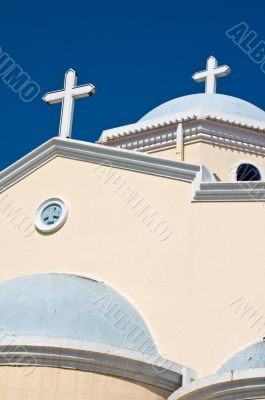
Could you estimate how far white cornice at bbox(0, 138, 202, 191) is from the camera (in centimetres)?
1362

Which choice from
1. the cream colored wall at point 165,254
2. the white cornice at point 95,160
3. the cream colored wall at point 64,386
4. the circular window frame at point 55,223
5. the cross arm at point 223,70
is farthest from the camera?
the cross arm at point 223,70

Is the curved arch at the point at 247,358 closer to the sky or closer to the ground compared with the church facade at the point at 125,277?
closer to the ground

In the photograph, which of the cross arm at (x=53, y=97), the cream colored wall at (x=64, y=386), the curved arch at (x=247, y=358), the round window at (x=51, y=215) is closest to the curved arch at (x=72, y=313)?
the cream colored wall at (x=64, y=386)

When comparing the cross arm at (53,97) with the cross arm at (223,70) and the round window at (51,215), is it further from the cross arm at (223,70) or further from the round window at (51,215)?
the cross arm at (223,70)

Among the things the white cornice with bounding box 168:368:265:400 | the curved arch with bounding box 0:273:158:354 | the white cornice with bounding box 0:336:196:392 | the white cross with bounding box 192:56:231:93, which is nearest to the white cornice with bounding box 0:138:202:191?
the curved arch with bounding box 0:273:158:354

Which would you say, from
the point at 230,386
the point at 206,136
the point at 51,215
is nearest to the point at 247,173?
the point at 206,136

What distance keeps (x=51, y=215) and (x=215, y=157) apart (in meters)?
3.78

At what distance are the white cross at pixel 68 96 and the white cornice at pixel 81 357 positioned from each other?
430 centimetres

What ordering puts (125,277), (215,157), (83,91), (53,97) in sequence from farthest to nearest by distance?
(215,157), (53,97), (83,91), (125,277)

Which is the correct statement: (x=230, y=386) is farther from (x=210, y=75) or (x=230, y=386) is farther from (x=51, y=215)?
(x=210, y=75)

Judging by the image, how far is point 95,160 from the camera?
1438 centimetres

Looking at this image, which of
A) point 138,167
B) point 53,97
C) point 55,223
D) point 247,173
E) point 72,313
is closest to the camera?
point 72,313

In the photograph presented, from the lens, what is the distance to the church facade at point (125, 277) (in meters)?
11.6

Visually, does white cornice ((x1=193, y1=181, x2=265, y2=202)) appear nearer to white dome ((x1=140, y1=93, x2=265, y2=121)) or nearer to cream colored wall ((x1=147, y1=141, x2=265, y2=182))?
cream colored wall ((x1=147, y1=141, x2=265, y2=182))
